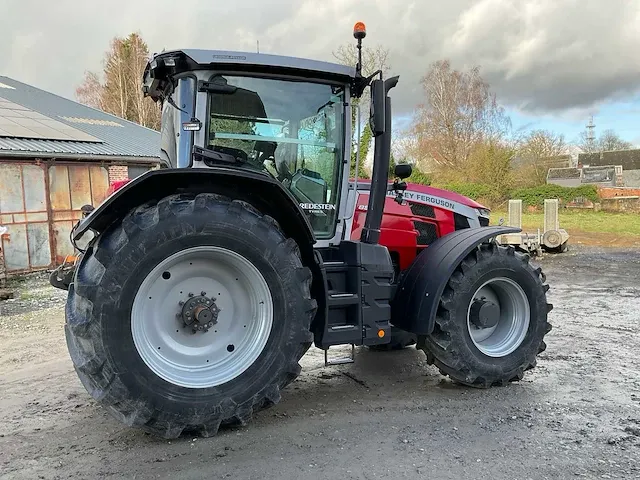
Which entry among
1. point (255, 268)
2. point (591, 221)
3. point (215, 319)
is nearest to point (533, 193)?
point (591, 221)

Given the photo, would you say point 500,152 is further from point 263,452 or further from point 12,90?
point 263,452

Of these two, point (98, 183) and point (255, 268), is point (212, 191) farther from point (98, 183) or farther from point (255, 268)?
point (98, 183)

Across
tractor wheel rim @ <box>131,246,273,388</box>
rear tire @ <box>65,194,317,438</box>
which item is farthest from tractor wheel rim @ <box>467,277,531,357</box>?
tractor wheel rim @ <box>131,246,273,388</box>

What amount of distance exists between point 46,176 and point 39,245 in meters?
1.62

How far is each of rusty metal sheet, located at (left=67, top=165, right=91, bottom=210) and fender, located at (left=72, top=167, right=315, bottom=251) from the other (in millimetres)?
10572

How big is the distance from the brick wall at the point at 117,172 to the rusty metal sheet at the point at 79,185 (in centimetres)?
62

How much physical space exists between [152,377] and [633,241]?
17389mm

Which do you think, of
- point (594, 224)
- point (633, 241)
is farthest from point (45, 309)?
point (594, 224)

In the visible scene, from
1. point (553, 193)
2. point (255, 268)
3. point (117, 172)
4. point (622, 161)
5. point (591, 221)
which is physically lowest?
point (591, 221)

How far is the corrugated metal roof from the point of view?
12.6 metres

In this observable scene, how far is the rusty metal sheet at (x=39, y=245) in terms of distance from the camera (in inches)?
497

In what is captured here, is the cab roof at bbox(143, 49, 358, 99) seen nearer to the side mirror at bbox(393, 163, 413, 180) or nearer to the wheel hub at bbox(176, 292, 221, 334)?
the side mirror at bbox(393, 163, 413, 180)

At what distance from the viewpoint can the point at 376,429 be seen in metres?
3.74

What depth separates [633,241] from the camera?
55.5 ft
